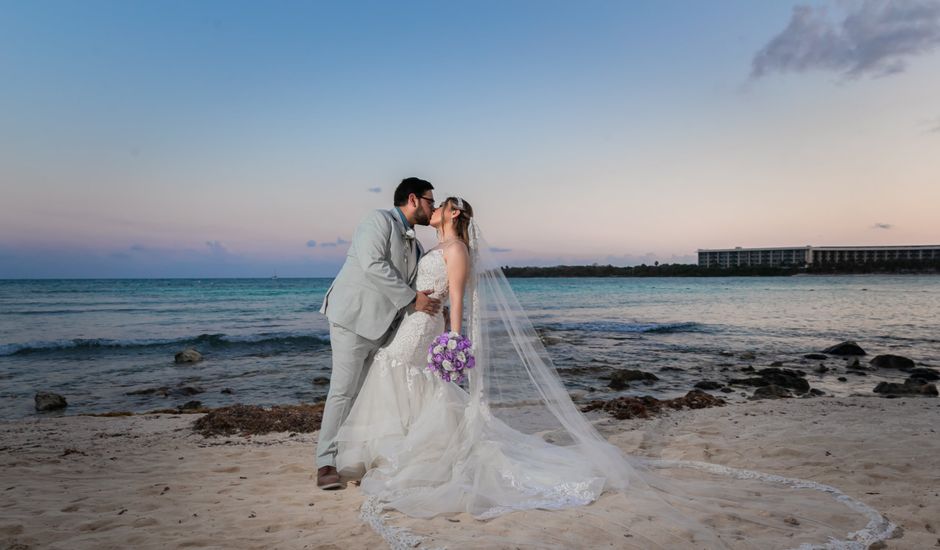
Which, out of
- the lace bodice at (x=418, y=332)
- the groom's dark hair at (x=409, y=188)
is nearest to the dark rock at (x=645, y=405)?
the lace bodice at (x=418, y=332)

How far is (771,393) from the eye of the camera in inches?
397

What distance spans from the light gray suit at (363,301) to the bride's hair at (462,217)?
1.50 feet

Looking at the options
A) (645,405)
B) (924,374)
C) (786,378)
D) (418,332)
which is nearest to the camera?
(418,332)

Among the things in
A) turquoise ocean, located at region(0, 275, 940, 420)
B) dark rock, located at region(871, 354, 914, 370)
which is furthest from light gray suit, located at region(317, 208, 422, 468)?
dark rock, located at region(871, 354, 914, 370)

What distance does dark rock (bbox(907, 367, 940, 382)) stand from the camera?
11750 millimetres

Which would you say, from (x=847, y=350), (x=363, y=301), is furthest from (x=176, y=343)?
(x=847, y=350)

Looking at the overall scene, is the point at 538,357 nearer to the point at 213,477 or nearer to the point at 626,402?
the point at 213,477

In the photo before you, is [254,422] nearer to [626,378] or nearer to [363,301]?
[363,301]

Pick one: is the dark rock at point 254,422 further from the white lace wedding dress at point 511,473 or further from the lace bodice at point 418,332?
the lace bodice at point 418,332

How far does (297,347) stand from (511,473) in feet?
47.2

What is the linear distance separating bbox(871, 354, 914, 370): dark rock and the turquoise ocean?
0.93 metres

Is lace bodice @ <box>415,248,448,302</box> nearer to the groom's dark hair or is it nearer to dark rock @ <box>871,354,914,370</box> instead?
the groom's dark hair

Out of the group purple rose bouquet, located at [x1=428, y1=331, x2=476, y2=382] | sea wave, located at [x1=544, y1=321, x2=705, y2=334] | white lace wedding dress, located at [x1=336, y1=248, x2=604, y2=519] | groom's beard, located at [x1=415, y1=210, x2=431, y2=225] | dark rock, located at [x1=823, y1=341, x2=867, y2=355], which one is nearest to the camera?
white lace wedding dress, located at [x1=336, y1=248, x2=604, y2=519]

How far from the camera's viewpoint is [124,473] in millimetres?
5195
